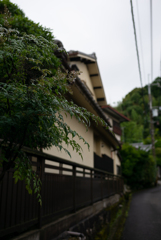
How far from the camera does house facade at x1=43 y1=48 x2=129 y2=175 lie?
712cm

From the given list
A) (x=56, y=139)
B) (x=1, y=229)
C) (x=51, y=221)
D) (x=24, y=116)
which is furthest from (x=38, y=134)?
(x=51, y=221)

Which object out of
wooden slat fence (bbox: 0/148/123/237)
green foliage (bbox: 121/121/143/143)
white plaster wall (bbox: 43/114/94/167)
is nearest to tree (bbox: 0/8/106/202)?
wooden slat fence (bbox: 0/148/123/237)

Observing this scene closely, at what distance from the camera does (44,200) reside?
3920 millimetres

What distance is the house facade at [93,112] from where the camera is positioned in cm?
712

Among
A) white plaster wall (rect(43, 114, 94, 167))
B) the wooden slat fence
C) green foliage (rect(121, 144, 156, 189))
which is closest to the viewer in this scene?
the wooden slat fence

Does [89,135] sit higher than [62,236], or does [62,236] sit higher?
[89,135]

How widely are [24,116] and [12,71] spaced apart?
0.67m

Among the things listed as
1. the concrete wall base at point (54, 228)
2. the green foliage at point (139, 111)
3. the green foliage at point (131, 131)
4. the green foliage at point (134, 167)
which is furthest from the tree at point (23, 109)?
the green foliage at point (131, 131)

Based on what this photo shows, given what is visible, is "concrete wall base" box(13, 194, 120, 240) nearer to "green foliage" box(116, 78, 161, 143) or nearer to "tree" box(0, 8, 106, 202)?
"tree" box(0, 8, 106, 202)

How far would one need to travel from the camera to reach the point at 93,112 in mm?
8828

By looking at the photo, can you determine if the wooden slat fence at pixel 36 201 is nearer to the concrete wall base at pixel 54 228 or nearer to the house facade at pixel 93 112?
the concrete wall base at pixel 54 228

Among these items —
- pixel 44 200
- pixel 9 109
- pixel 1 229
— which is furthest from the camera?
pixel 44 200

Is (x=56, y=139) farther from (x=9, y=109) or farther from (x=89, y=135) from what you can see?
(x=89, y=135)

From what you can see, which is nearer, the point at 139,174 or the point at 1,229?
the point at 1,229
